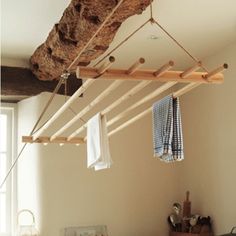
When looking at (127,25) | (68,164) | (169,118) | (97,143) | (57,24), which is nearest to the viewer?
(169,118)

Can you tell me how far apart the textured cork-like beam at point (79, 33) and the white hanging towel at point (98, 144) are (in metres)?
0.49

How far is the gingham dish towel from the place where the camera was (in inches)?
84.0

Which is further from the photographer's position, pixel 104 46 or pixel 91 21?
pixel 104 46

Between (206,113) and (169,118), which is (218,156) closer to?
(206,113)

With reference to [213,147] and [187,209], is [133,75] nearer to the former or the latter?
[213,147]

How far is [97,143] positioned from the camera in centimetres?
235

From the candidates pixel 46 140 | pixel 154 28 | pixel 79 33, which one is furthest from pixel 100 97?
pixel 154 28

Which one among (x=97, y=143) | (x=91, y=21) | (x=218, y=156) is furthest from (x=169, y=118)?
(x=218, y=156)

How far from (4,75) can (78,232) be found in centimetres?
147

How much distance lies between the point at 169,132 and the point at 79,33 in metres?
0.80

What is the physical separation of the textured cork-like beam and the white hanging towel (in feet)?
Answer: 1.61

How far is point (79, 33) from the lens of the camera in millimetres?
2463

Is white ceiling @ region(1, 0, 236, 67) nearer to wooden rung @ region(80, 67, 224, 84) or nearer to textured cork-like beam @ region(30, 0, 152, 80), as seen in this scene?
textured cork-like beam @ region(30, 0, 152, 80)

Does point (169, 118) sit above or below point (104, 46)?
below
